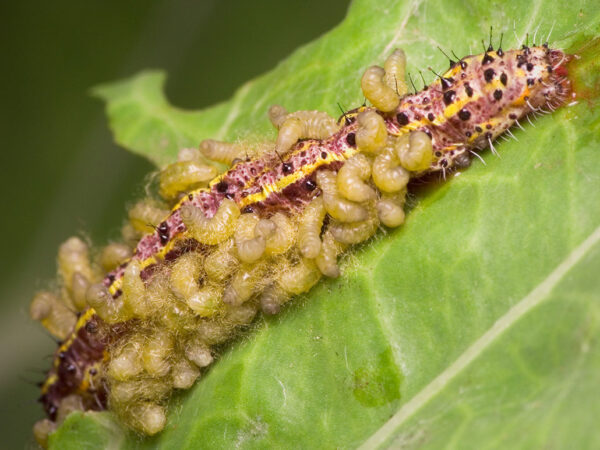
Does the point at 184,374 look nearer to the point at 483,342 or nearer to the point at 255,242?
the point at 255,242

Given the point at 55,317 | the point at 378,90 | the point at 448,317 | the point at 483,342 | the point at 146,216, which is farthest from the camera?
the point at 55,317

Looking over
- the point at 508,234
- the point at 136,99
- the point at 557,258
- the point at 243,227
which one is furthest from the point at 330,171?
the point at 136,99

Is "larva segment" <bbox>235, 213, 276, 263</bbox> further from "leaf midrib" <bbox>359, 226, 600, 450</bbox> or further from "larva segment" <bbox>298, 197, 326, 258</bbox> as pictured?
"leaf midrib" <bbox>359, 226, 600, 450</bbox>

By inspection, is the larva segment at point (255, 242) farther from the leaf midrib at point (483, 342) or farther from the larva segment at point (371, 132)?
the leaf midrib at point (483, 342)

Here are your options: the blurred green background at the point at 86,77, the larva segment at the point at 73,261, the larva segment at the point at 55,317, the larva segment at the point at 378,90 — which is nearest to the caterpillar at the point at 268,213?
the larva segment at the point at 378,90

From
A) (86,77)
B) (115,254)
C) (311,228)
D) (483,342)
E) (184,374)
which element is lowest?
(483,342)

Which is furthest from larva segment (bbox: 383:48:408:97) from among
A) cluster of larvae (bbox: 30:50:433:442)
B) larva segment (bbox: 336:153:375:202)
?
larva segment (bbox: 336:153:375:202)

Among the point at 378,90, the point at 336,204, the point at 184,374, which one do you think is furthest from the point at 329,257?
the point at 184,374
